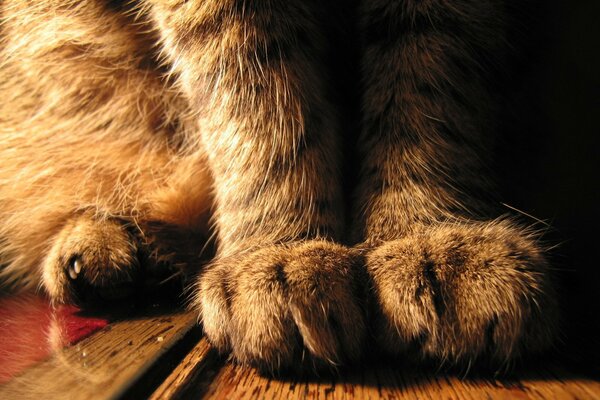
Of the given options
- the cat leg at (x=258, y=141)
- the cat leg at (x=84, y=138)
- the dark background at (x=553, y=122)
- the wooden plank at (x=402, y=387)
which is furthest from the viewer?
the cat leg at (x=84, y=138)

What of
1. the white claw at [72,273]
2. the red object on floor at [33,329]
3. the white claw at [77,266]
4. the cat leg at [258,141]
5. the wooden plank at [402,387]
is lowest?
the wooden plank at [402,387]

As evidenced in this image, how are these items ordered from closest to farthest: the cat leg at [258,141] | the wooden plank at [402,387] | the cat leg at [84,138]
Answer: the wooden plank at [402,387] → the cat leg at [258,141] → the cat leg at [84,138]

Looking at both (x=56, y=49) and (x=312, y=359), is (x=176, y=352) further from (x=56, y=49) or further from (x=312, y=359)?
(x=56, y=49)

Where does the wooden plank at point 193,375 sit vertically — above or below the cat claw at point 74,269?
below

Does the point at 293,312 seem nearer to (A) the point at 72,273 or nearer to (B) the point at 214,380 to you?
(B) the point at 214,380

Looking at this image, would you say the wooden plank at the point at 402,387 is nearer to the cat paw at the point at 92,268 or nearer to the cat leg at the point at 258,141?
the cat leg at the point at 258,141

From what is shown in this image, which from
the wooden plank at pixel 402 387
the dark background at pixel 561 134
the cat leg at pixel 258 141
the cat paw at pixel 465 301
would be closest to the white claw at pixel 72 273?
the cat leg at pixel 258 141
